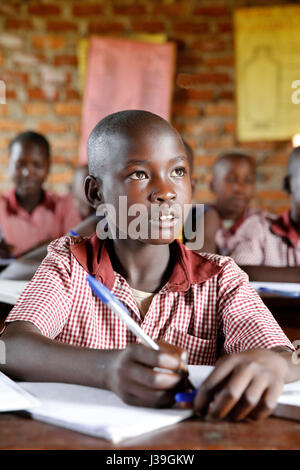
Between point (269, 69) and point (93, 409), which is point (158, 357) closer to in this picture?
point (93, 409)

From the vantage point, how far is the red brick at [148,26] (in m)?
3.74

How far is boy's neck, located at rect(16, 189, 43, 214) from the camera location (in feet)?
11.0

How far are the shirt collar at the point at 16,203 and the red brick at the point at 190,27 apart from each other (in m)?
1.43

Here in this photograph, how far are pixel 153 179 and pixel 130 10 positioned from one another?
313cm

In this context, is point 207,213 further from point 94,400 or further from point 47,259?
point 94,400

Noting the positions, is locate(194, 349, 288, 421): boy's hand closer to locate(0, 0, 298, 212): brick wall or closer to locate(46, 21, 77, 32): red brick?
locate(0, 0, 298, 212): brick wall

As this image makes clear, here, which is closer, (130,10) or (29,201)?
(29,201)

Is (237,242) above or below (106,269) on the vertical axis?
below

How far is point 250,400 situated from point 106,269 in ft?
1.66

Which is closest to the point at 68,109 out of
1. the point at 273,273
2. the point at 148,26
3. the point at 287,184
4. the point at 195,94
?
the point at 148,26

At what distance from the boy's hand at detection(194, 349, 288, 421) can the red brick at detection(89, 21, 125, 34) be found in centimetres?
351

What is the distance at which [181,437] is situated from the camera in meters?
0.55
